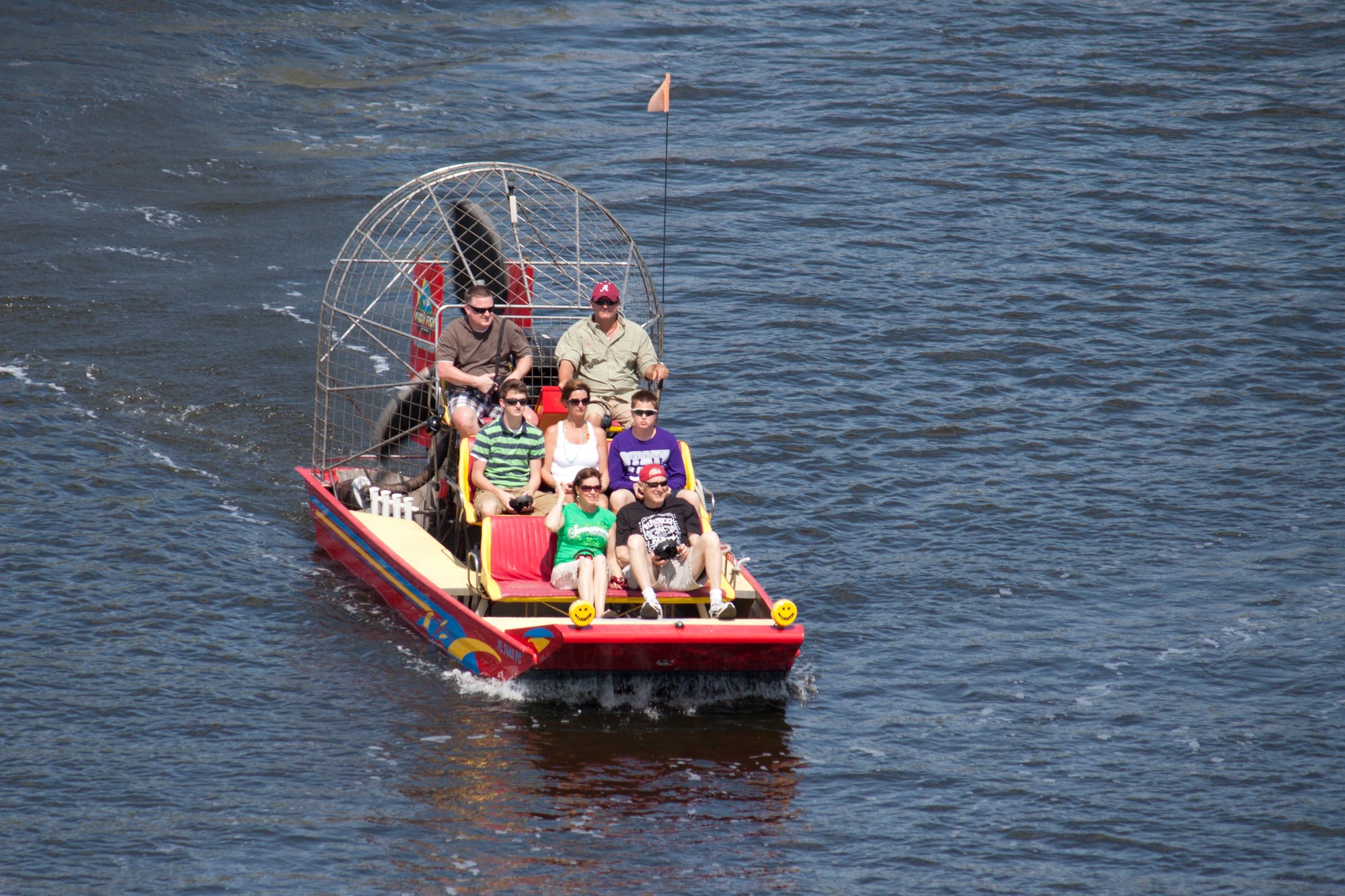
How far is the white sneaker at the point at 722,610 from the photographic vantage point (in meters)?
10.8

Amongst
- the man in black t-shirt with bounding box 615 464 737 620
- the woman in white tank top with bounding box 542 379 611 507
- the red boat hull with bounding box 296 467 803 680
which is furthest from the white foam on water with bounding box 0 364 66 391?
the man in black t-shirt with bounding box 615 464 737 620

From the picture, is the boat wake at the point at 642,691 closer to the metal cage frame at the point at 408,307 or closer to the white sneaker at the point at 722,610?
the white sneaker at the point at 722,610

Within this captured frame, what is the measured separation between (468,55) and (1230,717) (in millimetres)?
21884

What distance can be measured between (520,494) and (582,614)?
201 cm

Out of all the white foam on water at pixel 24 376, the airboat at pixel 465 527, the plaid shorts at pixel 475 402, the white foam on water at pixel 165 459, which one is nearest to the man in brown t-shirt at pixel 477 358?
the plaid shorts at pixel 475 402

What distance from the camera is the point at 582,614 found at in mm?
10172

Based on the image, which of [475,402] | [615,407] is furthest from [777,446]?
[475,402]

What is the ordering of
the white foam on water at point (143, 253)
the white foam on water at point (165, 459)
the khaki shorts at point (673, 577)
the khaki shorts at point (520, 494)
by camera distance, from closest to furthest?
the khaki shorts at point (673, 577) < the khaki shorts at point (520, 494) < the white foam on water at point (165, 459) < the white foam on water at point (143, 253)

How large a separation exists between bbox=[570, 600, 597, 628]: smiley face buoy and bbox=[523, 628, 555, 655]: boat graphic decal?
0.21 meters

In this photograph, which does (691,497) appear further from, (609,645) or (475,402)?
(475,402)

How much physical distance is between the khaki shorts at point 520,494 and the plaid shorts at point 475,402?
94 cm

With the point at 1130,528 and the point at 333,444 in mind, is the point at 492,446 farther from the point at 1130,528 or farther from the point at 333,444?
the point at 1130,528

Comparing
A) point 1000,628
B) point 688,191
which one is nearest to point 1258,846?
point 1000,628

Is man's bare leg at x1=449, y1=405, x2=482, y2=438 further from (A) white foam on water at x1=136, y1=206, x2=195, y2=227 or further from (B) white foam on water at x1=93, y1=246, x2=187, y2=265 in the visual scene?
(A) white foam on water at x1=136, y1=206, x2=195, y2=227
